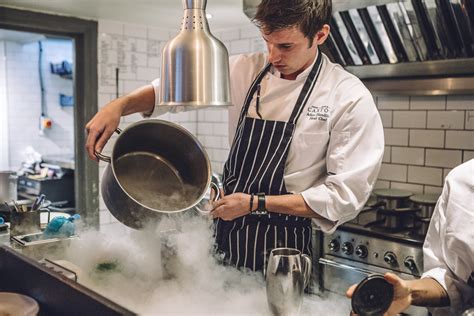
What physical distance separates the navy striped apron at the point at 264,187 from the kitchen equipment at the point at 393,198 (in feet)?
3.68

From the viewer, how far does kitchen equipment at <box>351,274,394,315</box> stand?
1048 mm

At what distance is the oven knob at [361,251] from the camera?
267 cm

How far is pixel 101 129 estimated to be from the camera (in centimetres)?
160

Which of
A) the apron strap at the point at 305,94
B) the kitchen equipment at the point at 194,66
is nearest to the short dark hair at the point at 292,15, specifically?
the apron strap at the point at 305,94

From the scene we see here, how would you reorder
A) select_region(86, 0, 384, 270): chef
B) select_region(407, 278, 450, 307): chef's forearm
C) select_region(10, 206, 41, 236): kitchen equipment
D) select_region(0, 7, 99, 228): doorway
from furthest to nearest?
select_region(0, 7, 99, 228): doorway < select_region(10, 206, 41, 236): kitchen equipment < select_region(86, 0, 384, 270): chef < select_region(407, 278, 450, 307): chef's forearm

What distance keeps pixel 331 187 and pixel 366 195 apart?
134mm

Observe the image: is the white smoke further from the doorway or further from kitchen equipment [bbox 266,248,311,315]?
the doorway

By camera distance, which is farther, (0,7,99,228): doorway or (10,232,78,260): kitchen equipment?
(0,7,99,228): doorway

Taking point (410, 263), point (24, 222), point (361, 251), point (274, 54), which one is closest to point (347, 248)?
point (361, 251)

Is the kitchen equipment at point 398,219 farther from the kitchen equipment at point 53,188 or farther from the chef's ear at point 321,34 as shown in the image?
the kitchen equipment at point 53,188

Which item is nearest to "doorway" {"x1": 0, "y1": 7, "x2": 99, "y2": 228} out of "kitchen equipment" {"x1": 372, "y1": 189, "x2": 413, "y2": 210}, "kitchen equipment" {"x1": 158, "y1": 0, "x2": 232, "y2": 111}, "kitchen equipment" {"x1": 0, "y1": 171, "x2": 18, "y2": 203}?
"kitchen equipment" {"x1": 0, "y1": 171, "x2": 18, "y2": 203}

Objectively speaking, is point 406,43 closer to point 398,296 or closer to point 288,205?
point 288,205

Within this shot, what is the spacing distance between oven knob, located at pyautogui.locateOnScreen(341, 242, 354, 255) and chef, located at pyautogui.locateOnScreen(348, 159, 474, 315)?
47.3 inches

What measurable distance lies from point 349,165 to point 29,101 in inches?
205
